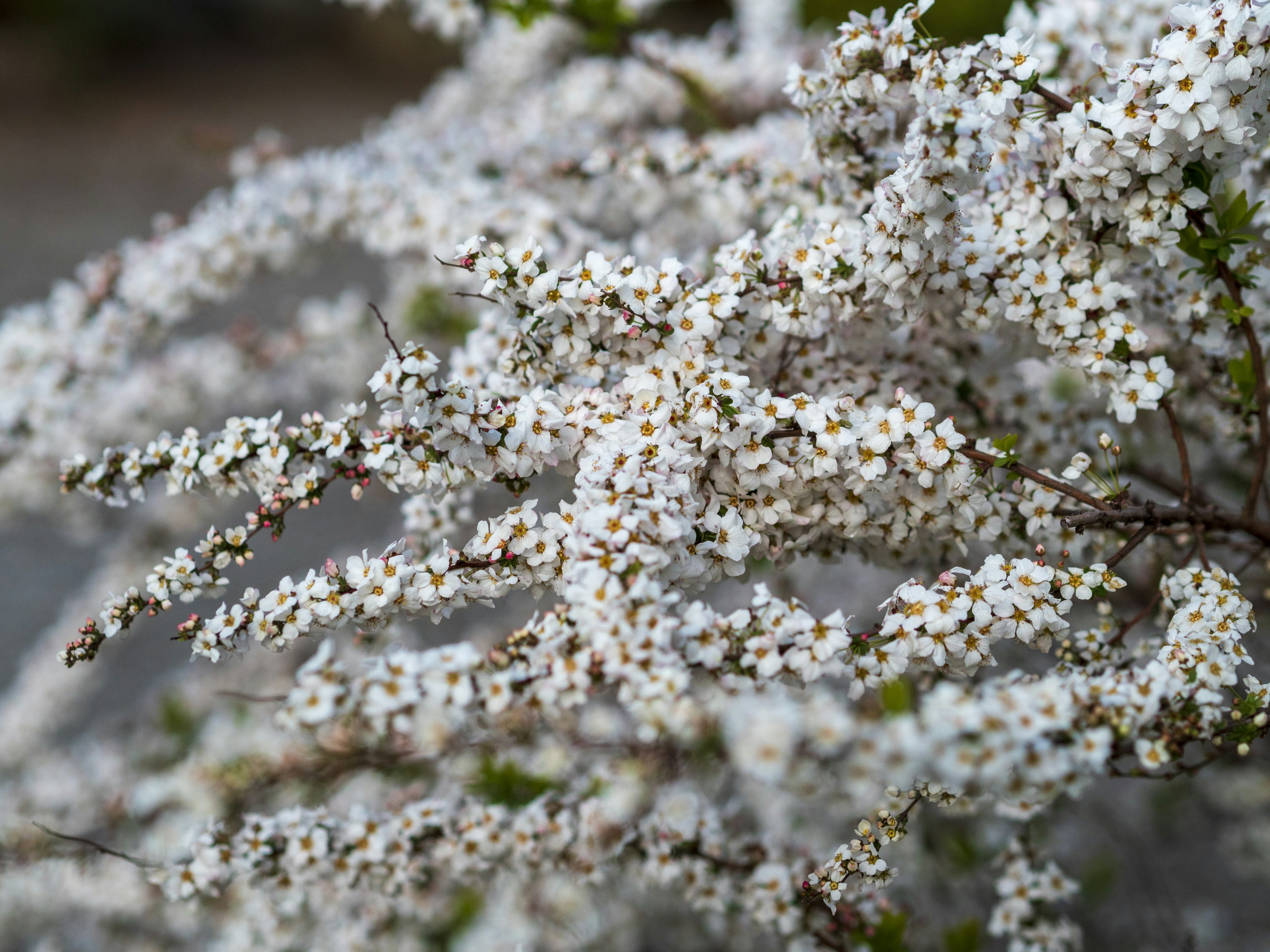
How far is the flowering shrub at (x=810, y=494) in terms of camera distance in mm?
1117

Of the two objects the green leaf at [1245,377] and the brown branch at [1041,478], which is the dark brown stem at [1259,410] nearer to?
the green leaf at [1245,377]

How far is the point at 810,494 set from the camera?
1412 millimetres

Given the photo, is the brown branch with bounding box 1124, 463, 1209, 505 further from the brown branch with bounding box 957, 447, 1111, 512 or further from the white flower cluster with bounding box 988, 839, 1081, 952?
the white flower cluster with bounding box 988, 839, 1081, 952

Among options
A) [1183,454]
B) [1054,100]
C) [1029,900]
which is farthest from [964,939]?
[1054,100]

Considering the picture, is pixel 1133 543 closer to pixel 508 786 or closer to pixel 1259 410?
pixel 1259 410

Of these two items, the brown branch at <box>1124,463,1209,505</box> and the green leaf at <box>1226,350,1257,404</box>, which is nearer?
the green leaf at <box>1226,350,1257,404</box>

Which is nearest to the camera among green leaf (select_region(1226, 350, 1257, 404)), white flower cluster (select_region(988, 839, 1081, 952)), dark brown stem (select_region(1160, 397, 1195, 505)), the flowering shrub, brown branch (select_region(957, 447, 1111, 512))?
the flowering shrub

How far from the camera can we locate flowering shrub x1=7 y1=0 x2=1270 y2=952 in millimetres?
1117

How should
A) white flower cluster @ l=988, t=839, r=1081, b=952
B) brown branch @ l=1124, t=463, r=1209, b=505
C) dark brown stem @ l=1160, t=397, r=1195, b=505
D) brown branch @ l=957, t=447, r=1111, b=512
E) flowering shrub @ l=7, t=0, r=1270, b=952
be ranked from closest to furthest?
flowering shrub @ l=7, t=0, r=1270, b=952 < brown branch @ l=957, t=447, r=1111, b=512 < dark brown stem @ l=1160, t=397, r=1195, b=505 < white flower cluster @ l=988, t=839, r=1081, b=952 < brown branch @ l=1124, t=463, r=1209, b=505

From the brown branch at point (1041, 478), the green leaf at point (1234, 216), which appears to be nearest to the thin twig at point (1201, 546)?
the brown branch at point (1041, 478)

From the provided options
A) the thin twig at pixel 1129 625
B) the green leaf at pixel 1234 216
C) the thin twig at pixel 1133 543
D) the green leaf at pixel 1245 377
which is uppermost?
A: the green leaf at pixel 1234 216

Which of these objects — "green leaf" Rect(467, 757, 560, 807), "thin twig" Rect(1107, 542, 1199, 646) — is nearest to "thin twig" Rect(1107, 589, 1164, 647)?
"thin twig" Rect(1107, 542, 1199, 646)

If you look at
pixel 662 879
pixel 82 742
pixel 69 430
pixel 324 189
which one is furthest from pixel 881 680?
pixel 82 742

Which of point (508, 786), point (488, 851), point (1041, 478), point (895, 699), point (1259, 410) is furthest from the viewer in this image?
point (508, 786)
